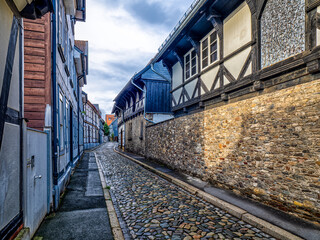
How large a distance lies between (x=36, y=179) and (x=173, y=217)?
106 inches

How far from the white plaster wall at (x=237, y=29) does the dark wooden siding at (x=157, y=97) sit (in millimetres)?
8973

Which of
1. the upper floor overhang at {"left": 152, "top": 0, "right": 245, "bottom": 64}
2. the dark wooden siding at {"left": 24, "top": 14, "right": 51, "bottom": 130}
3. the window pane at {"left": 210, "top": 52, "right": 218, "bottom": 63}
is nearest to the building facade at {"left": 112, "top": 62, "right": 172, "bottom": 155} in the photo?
the upper floor overhang at {"left": 152, "top": 0, "right": 245, "bottom": 64}

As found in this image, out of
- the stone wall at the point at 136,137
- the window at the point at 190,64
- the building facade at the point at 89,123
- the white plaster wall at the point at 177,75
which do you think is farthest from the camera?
the building facade at the point at 89,123

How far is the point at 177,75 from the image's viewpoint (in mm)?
10328

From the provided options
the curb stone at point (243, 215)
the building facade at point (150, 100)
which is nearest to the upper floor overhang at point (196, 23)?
the building facade at point (150, 100)

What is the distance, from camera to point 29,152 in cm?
319

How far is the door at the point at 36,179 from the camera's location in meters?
3.09

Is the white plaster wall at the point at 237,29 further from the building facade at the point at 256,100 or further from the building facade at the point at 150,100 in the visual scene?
the building facade at the point at 150,100

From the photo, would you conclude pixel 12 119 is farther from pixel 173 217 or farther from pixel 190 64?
pixel 190 64

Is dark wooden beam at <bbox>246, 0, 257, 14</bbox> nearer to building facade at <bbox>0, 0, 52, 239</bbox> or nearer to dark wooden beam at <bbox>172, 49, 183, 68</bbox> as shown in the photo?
dark wooden beam at <bbox>172, 49, 183, 68</bbox>

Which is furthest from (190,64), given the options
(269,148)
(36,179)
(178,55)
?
(36,179)

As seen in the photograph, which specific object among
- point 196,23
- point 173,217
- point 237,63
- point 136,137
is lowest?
point 173,217

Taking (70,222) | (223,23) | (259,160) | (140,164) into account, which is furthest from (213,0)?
(140,164)

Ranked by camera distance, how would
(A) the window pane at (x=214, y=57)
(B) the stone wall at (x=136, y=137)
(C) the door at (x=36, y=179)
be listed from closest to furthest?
1. (C) the door at (x=36, y=179)
2. (A) the window pane at (x=214, y=57)
3. (B) the stone wall at (x=136, y=137)
